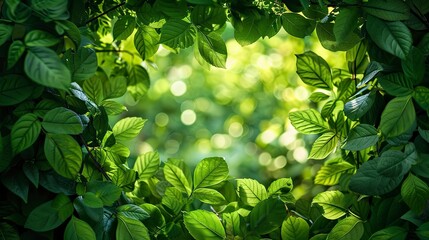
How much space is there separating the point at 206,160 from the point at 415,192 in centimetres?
32

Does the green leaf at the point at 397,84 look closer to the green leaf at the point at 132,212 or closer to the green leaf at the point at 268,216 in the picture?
the green leaf at the point at 268,216

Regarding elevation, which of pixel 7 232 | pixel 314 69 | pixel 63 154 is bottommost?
pixel 7 232

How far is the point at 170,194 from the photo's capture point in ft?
3.35

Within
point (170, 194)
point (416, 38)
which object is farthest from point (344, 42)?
point (170, 194)

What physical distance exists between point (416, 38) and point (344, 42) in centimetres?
10

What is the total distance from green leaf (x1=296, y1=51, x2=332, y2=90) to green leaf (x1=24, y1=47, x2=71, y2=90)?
1.35ft

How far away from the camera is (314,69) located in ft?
3.35

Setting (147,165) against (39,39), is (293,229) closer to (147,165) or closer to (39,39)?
(147,165)

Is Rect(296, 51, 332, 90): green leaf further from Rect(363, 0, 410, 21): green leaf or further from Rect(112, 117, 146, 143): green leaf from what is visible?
Rect(112, 117, 146, 143): green leaf

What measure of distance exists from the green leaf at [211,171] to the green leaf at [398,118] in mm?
262

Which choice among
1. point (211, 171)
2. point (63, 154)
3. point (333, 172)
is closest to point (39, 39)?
point (63, 154)

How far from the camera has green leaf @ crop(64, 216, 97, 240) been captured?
0.84 metres

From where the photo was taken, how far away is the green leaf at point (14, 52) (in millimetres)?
754

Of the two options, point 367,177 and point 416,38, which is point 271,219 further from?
point 416,38
